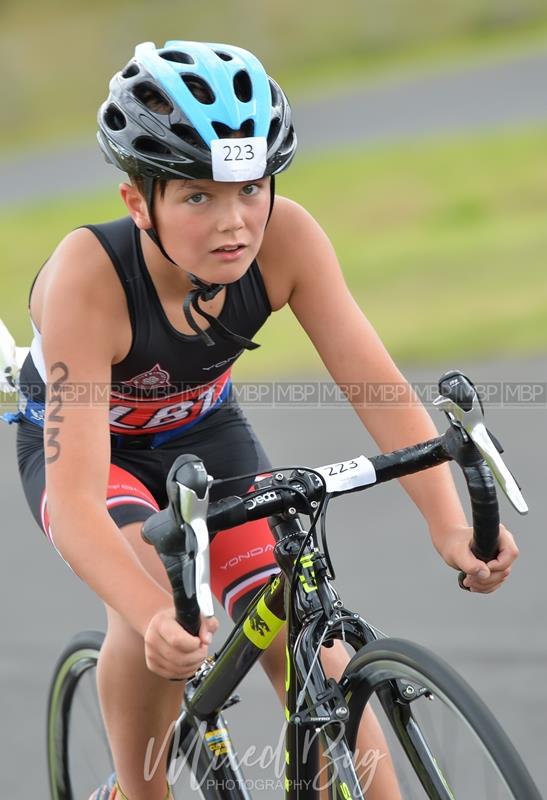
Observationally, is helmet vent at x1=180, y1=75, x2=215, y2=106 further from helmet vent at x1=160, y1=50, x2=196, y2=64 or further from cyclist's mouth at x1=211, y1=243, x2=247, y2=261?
cyclist's mouth at x1=211, y1=243, x2=247, y2=261

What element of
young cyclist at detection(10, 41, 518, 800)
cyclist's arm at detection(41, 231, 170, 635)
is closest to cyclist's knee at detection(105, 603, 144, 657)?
young cyclist at detection(10, 41, 518, 800)

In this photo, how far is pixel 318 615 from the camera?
235 centimetres

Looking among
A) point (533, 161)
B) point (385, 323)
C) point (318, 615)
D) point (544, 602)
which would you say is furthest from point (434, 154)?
point (318, 615)

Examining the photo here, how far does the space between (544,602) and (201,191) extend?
258 centimetres

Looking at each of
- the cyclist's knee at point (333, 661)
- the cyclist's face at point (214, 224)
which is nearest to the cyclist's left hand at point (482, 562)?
the cyclist's knee at point (333, 661)

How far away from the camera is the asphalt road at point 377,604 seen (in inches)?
156

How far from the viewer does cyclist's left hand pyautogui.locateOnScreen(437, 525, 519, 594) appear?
7.79ft

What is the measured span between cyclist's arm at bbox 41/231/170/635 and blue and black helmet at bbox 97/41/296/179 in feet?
0.86

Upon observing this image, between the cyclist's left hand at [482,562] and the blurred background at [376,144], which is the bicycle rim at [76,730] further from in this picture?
the blurred background at [376,144]

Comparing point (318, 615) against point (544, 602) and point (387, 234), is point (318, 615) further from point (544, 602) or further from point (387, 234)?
point (387, 234)

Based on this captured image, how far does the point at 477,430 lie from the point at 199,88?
959 mm

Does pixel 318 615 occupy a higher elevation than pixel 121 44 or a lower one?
lower

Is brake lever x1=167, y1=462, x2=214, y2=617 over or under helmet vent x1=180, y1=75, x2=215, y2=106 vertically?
under

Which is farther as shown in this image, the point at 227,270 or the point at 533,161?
the point at 533,161
